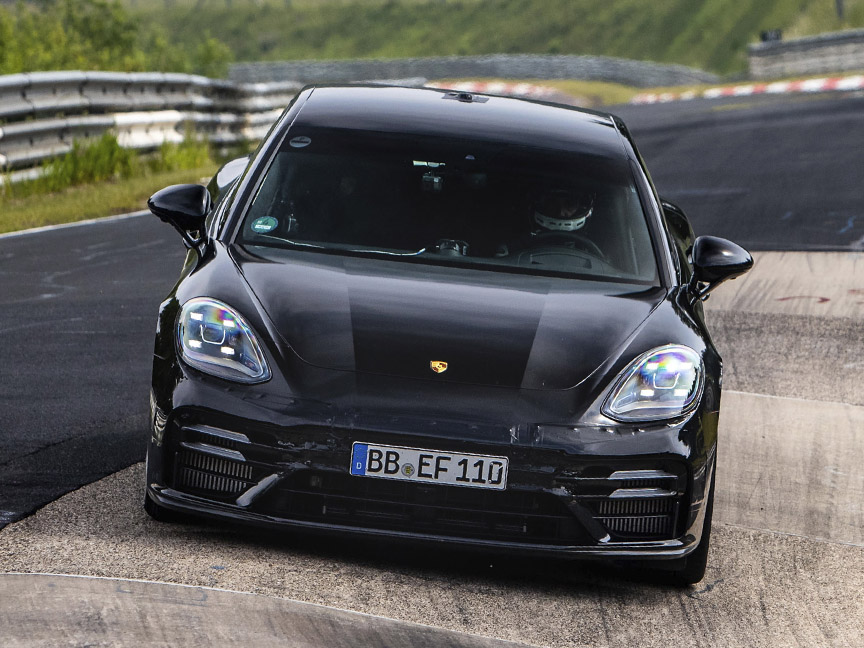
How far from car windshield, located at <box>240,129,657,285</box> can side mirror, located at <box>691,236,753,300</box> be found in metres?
0.18

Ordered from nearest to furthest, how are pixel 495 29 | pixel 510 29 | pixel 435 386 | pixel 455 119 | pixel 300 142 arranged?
pixel 435 386 → pixel 300 142 → pixel 455 119 → pixel 510 29 → pixel 495 29

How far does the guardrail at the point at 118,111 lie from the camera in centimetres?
1376

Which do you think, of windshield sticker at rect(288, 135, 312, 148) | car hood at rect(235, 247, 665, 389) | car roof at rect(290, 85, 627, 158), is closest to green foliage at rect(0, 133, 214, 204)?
car roof at rect(290, 85, 627, 158)

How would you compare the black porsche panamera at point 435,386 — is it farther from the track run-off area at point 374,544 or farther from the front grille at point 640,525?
the track run-off area at point 374,544

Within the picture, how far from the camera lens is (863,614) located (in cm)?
449

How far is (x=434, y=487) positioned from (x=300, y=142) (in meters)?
1.87

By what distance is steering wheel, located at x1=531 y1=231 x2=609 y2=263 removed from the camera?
5227mm

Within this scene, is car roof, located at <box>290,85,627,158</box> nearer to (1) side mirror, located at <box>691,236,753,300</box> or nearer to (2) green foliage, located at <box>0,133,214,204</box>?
(1) side mirror, located at <box>691,236,753,300</box>

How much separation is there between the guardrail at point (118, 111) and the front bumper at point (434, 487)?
979cm

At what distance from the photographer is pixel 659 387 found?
443 centimetres

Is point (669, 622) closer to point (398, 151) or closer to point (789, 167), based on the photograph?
point (398, 151)

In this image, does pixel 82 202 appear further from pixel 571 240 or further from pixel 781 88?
pixel 781 88

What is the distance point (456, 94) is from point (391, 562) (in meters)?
2.52

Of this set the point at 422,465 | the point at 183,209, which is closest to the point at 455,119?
the point at 183,209
